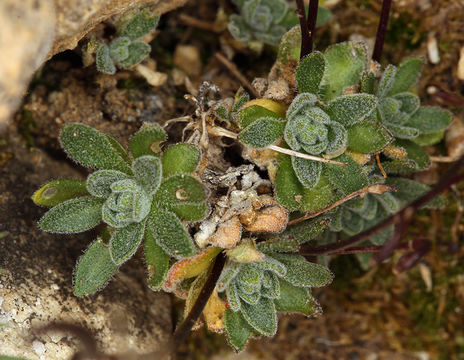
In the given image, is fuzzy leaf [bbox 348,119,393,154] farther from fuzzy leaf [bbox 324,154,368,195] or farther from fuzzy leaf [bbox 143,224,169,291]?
fuzzy leaf [bbox 143,224,169,291]

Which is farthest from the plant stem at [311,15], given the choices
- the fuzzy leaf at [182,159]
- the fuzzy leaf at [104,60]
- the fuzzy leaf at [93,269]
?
the fuzzy leaf at [93,269]

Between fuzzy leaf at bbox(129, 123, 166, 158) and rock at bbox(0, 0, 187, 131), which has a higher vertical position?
rock at bbox(0, 0, 187, 131)

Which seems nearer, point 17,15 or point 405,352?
point 17,15

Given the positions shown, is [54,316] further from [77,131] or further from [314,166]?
[314,166]

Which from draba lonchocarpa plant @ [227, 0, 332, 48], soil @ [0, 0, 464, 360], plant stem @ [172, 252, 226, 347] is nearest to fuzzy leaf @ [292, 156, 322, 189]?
plant stem @ [172, 252, 226, 347]

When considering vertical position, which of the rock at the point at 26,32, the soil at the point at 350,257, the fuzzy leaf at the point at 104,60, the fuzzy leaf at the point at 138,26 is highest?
the rock at the point at 26,32

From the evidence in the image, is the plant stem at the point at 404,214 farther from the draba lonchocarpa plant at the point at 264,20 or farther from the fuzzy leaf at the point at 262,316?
the draba lonchocarpa plant at the point at 264,20

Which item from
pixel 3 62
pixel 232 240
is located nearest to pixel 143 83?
pixel 232 240
